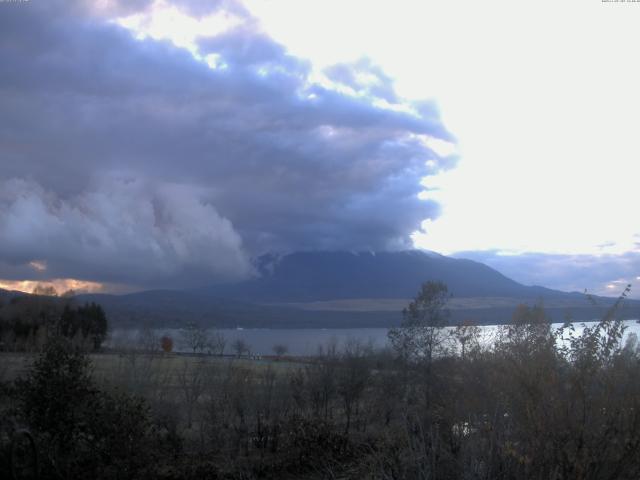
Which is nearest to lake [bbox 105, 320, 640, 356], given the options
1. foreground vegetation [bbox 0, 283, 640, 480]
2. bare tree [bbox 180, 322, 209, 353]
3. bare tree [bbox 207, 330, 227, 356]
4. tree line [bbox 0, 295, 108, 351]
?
foreground vegetation [bbox 0, 283, 640, 480]

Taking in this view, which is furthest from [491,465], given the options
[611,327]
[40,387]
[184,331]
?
[184,331]

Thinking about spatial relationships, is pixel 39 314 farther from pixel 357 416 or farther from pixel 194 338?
pixel 357 416

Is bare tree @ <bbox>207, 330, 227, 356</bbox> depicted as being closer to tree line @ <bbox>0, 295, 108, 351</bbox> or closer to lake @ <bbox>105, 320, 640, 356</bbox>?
lake @ <bbox>105, 320, 640, 356</bbox>

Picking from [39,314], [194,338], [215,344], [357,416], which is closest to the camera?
[357,416]

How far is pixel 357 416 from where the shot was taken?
19344 mm

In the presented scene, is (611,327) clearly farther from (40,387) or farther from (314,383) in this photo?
(314,383)

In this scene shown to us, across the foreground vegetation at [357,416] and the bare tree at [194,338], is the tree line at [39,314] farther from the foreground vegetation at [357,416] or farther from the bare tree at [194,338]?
the foreground vegetation at [357,416]

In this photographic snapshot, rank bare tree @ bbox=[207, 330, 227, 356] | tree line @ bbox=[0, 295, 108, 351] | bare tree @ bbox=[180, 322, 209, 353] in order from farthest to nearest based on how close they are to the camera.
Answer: bare tree @ bbox=[180, 322, 209, 353]
bare tree @ bbox=[207, 330, 227, 356]
tree line @ bbox=[0, 295, 108, 351]

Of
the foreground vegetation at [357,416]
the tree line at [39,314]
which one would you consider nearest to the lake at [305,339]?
the foreground vegetation at [357,416]

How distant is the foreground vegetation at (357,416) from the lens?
627 centimetres

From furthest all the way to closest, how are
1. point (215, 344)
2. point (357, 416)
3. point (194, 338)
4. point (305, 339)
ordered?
point (305, 339) → point (215, 344) → point (194, 338) → point (357, 416)

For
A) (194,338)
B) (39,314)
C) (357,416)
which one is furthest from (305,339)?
(357,416)

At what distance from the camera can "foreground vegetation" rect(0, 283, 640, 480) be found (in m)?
6.27

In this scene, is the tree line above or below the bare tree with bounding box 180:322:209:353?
above
